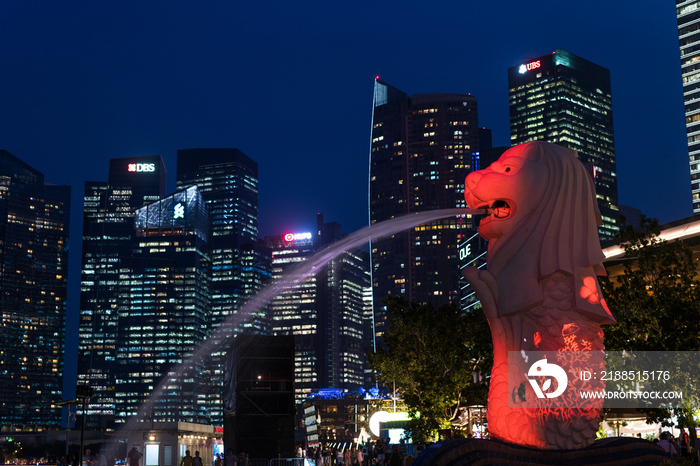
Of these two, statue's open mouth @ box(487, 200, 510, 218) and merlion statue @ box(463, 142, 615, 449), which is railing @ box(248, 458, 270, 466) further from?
statue's open mouth @ box(487, 200, 510, 218)

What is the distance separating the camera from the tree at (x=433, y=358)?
31469 millimetres

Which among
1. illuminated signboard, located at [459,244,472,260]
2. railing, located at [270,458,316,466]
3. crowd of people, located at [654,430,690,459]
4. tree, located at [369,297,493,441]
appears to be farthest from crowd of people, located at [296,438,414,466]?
illuminated signboard, located at [459,244,472,260]

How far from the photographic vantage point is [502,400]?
13.8m

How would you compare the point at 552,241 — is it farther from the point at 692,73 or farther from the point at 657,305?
the point at 692,73

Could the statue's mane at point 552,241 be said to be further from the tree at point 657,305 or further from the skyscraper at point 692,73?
the skyscraper at point 692,73

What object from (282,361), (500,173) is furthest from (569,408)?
(282,361)

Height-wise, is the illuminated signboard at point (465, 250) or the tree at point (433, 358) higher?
the illuminated signboard at point (465, 250)

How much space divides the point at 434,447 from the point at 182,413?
18011 centimetres

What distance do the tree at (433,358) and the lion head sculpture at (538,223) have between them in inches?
642

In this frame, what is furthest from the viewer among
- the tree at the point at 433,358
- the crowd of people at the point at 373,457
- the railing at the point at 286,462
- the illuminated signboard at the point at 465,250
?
the illuminated signboard at the point at 465,250

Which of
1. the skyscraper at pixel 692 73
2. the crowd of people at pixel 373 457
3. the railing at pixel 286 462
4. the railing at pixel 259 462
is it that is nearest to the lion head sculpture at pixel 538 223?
the crowd of people at pixel 373 457

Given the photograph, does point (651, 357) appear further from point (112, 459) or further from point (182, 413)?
point (182, 413)

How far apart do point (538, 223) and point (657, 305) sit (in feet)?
32.1

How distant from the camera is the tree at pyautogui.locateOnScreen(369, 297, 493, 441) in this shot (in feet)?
103
